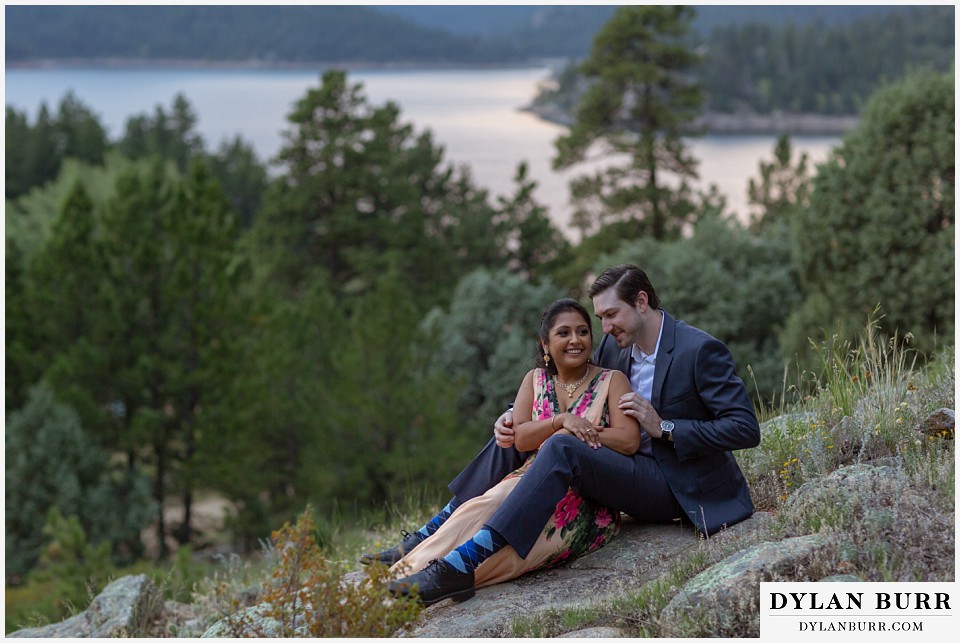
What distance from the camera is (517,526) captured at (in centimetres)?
443

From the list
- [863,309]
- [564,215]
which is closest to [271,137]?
[564,215]

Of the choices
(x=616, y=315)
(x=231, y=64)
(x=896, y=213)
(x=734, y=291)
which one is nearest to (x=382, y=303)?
(x=734, y=291)

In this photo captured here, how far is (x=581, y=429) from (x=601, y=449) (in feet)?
0.40

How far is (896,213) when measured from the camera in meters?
13.1

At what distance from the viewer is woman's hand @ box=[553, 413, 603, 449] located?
4.52 meters

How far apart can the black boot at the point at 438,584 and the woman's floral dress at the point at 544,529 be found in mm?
71

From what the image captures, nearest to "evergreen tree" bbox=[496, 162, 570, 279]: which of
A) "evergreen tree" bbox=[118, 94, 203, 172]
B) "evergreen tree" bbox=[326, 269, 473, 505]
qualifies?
"evergreen tree" bbox=[326, 269, 473, 505]

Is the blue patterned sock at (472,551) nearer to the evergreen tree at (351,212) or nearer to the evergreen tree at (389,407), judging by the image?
the evergreen tree at (389,407)

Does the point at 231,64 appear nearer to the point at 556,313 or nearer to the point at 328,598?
the point at 556,313

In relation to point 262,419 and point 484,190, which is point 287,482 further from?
point 484,190

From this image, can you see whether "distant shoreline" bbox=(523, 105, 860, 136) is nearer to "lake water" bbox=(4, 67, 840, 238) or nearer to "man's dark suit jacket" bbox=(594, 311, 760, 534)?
"lake water" bbox=(4, 67, 840, 238)

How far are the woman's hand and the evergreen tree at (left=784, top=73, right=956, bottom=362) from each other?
9023 millimetres

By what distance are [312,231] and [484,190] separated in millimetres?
5697

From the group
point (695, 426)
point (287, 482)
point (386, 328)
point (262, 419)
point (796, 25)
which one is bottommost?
point (287, 482)
